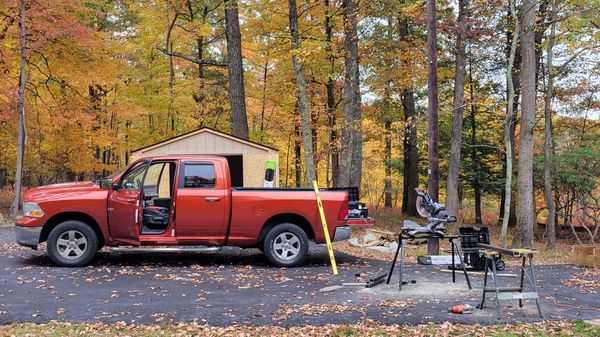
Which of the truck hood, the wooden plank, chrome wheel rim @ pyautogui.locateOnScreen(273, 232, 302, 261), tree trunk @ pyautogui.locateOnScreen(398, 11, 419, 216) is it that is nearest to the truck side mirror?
the truck hood

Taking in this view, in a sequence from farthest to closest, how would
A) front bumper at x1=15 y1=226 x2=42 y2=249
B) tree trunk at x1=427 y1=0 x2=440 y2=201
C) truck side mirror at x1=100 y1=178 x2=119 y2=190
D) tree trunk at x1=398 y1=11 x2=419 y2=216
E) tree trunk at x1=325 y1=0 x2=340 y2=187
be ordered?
tree trunk at x1=398 y1=11 x2=419 y2=216 → tree trunk at x1=325 y1=0 x2=340 y2=187 → tree trunk at x1=427 y1=0 x2=440 y2=201 → truck side mirror at x1=100 y1=178 x2=119 y2=190 → front bumper at x1=15 y1=226 x2=42 y2=249

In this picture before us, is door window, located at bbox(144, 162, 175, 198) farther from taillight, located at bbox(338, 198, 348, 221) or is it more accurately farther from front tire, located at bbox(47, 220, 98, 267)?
taillight, located at bbox(338, 198, 348, 221)

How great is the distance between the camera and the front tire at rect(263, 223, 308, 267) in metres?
9.01

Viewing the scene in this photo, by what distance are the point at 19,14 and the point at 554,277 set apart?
1792 cm

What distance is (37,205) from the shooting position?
841 centimetres

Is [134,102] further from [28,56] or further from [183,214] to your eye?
[183,214]

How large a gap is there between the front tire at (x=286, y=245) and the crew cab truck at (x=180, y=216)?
2 centimetres

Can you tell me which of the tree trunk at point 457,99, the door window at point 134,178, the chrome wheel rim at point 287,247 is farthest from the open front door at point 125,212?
the tree trunk at point 457,99

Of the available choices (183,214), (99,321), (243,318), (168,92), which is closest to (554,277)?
(243,318)

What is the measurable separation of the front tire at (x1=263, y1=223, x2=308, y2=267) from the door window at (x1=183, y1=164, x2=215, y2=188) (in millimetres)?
1434

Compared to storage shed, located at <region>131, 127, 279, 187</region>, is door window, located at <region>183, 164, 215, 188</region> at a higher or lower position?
lower

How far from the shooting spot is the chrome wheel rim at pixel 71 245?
847 centimetres

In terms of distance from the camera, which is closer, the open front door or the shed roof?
the open front door

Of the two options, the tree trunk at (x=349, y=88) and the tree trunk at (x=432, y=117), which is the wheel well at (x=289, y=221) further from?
the tree trunk at (x=349, y=88)
